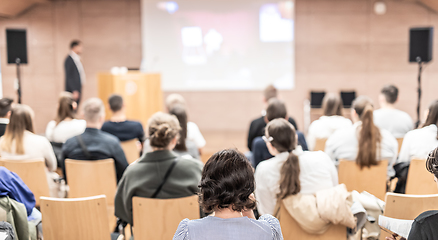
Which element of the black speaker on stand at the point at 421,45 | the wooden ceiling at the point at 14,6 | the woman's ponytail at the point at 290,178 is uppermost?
the wooden ceiling at the point at 14,6

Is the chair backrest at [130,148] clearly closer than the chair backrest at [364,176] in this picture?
No

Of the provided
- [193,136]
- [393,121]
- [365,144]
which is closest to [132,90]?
[193,136]

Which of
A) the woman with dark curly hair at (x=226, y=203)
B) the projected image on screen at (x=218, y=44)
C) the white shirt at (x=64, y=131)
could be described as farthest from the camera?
the projected image on screen at (x=218, y=44)

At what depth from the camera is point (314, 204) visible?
7.29 feet

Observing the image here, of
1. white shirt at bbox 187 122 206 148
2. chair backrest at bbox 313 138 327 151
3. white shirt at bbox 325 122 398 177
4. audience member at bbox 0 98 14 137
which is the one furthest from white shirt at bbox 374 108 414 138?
audience member at bbox 0 98 14 137

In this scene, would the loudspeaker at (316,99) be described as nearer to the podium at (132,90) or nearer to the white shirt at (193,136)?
the podium at (132,90)

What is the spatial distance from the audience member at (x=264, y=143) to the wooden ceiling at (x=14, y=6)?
6074 millimetres

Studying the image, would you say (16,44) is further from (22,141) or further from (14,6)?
(22,141)

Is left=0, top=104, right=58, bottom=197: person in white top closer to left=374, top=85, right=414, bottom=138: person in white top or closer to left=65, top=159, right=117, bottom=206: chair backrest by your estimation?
left=65, top=159, right=117, bottom=206: chair backrest

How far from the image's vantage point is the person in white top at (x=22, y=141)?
327 centimetres

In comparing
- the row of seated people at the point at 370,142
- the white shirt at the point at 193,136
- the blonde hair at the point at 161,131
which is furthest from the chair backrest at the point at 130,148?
the blonde hair at the point at 161,131

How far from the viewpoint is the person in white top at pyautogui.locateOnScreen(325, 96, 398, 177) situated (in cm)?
312

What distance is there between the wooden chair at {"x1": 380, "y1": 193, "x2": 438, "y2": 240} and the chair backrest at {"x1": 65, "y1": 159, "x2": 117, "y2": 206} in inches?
79.8

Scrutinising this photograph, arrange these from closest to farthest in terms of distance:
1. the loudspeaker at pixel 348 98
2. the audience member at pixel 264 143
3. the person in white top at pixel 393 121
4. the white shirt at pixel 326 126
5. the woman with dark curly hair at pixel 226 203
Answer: the woman with dark curly hair at pixel 226 203, the audience member at pixel 264 143, the person in white top at pixel 393 121, the white shirt at pixel 326 126, the loudspeaker at pixel 348 98
